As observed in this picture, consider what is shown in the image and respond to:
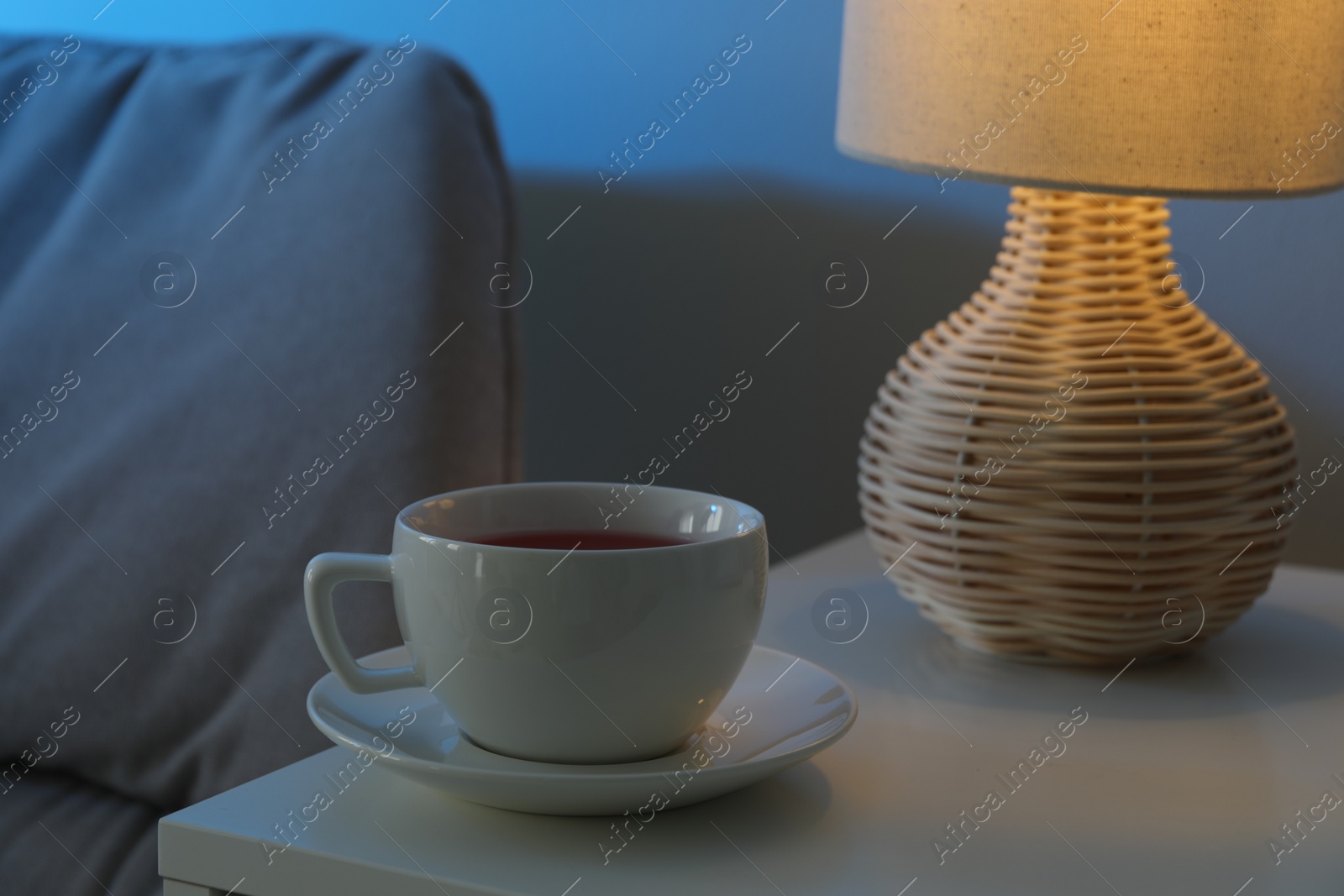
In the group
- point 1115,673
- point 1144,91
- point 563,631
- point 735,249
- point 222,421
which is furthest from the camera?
point 735,249

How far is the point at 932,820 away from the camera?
0.49m

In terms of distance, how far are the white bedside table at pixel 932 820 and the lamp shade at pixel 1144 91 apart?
0.25 metres

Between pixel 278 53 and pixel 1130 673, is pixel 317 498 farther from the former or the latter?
pixel 1130 673

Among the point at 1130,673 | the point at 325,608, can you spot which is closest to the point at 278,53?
the point at 325,608

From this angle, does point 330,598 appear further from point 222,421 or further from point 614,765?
point 222,421

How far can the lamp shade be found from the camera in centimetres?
57

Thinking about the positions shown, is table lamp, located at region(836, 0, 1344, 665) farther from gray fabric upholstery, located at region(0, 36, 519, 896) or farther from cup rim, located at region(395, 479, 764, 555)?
gray fabric upholstery, located at region(0, 36, 519, 896)

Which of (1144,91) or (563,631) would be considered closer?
(563,631)

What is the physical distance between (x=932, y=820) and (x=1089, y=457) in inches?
9.0

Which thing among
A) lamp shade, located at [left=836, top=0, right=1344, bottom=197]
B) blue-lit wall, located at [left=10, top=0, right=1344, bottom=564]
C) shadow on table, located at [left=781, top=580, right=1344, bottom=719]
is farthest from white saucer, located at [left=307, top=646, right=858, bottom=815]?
blue-lit wall, located at [left=10, top=0, right=1344, bottom=564]

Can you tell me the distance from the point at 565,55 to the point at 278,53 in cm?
29

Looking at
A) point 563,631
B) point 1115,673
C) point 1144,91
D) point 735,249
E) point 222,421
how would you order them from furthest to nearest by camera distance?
point 735,249 < point 222,421 < point 1115,673 < point 1144,91 < point 563,631

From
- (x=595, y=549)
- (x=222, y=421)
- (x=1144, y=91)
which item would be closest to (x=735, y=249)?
(x=222, y=421)

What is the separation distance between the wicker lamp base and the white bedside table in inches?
1.5
